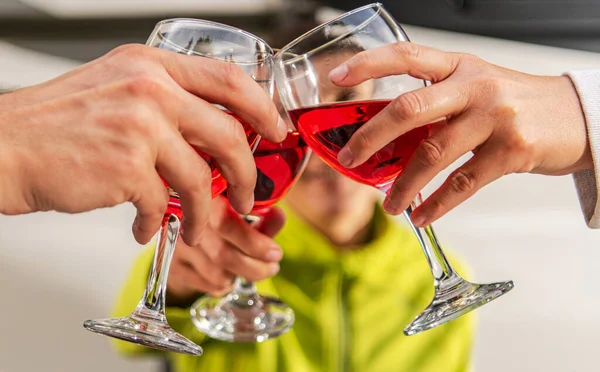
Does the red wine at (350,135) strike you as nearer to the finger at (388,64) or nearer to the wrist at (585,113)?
the finger at (388,64)

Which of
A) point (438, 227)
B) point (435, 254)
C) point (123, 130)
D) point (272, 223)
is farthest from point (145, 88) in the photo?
point (438, 227)

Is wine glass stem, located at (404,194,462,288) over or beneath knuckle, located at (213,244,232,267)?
beneath

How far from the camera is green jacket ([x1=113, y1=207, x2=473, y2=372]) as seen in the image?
56.3 inches

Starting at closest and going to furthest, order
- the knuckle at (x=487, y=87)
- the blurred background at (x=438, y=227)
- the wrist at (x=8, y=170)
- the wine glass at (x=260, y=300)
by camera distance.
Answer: the wrist at (x=8, y=170) → the knuckle at (x=487, y=87) → the wine glass at (x=260, y=300) → the blurred background at (x=438, y=227)

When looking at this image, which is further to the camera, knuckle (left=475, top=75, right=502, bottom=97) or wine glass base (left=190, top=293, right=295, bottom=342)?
wine glass base (left=190, top=293, right=295, bottom=342)

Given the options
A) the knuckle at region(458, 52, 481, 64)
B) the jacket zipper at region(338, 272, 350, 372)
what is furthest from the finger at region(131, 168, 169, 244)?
the jacket zipper at region(338, 272, 350, 372)

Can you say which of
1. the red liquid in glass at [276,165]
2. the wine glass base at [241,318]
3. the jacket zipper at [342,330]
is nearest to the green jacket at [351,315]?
the jacket zipper at [342,330]

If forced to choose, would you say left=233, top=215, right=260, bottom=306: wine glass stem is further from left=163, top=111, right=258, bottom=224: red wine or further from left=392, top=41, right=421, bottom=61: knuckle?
left=392, top=41, right=421, bottom=61: knuckle

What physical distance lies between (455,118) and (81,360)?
1729mm

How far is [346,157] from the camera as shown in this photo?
66 cm

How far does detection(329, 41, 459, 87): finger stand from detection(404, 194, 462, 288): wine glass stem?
16cm

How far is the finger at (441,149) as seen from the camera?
0.66 m

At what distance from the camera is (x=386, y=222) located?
1615 millimetres

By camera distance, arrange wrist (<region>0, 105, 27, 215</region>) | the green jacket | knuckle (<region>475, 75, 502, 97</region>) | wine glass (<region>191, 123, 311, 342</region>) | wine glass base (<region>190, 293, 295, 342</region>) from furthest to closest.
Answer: the green jacket, wine glass base (<region>190, 293, 295, 342</region>), wine glass (<region>191, 123, 311, 342</region>), knuckle (<region>475, 75, 502, 97</region>), wrist (<region>0, 105, 27, 215</region>)
